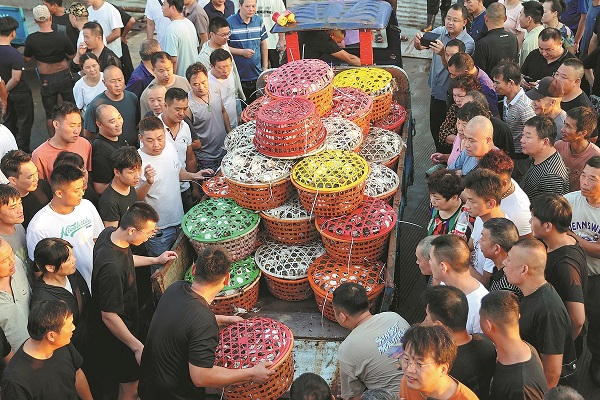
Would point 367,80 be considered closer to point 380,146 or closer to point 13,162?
point 380,146

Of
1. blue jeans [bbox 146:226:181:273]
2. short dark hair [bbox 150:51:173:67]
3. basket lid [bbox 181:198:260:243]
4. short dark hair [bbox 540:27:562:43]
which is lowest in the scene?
blue jeans [bbox 146:226:181:273]

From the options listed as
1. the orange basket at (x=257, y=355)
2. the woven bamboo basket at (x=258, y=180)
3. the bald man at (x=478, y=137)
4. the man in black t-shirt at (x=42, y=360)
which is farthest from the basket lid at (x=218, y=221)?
the bald man at (x=478, y=137)

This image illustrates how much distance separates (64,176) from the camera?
4875 millimetres

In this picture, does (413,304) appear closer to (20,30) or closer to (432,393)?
(432,393)

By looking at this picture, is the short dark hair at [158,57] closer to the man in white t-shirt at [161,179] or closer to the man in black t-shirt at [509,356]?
the man in white t-shirt at [161,179]

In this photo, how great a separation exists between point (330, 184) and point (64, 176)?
2032mm

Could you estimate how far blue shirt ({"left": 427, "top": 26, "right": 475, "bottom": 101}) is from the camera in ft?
25.5

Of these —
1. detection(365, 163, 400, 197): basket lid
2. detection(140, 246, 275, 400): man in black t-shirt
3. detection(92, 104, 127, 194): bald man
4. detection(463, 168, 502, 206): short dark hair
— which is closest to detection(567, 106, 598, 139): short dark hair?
detection(463, 168, 502, 206): short dark hair

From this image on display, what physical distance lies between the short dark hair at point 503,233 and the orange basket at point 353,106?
7.01 ft

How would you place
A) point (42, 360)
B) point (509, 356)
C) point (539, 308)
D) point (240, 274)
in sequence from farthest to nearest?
point (240, 274) < point (539, 308) < point (42, 360) < point (509, 356)

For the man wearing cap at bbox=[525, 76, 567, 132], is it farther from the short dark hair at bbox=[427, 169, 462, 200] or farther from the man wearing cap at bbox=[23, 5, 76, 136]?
the man wearing cap at bbox=[23, 5, 76, 136]

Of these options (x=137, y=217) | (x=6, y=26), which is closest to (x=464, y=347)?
(x=137, y=217)

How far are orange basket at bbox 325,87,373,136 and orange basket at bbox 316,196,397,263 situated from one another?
1189 millimetres

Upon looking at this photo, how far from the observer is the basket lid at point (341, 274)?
515 cm
